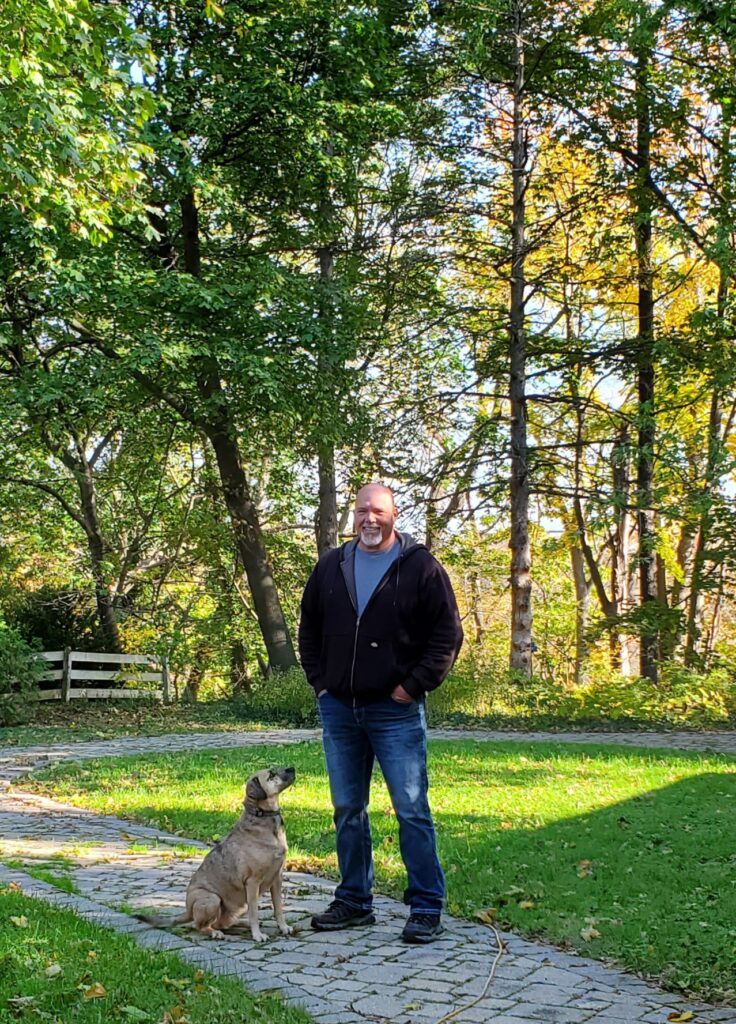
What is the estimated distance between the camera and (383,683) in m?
5.50

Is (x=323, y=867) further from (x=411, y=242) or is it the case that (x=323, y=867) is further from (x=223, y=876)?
(x=411, y=242)

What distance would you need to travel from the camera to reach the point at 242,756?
13.0 meters

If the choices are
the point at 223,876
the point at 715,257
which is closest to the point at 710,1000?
the point at 223,876

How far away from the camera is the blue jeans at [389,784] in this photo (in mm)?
5586

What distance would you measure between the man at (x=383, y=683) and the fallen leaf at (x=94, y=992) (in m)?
1.60

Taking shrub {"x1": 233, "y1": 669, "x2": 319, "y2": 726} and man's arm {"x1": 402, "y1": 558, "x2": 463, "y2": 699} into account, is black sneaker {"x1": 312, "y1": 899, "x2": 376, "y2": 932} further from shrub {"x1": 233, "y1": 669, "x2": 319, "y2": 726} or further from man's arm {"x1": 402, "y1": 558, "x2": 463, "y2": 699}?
shrub {"x1": 233, "y1": 669, "x2": 319, "y2": 726}

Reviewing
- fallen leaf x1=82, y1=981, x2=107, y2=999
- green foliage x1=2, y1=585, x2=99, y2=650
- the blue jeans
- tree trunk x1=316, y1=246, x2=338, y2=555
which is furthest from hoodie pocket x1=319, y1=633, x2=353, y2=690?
green foliage x1=2, y1=585, x2=99, y2=650

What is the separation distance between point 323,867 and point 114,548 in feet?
62.5

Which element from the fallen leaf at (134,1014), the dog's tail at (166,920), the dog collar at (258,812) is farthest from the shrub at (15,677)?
the fallen leaf at (134,1014)

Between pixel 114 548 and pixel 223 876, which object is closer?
pixel 223 876

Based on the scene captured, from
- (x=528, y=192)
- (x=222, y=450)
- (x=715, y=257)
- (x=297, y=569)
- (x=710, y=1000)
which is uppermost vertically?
(x=528, y=192)

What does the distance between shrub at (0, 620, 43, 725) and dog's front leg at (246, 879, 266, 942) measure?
14166 mm

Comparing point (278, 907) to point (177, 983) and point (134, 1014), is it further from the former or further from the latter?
point (134, 1014)

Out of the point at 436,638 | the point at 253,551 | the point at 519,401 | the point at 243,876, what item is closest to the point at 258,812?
the point at 243,876
